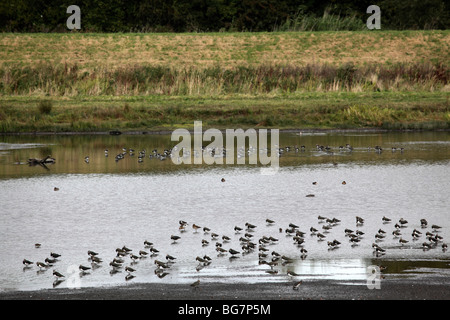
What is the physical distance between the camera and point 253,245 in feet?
46.7

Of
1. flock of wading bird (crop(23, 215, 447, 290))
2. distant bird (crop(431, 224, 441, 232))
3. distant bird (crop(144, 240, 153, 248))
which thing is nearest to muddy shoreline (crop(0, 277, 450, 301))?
flock of wading bird (crop(23, 215, 447, 290))

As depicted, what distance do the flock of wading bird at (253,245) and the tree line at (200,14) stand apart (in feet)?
226

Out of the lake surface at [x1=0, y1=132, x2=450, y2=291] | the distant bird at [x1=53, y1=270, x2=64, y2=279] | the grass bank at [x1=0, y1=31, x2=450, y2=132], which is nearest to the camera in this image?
the distant bird at [x1=53, y1=270, x2=64, y2=279]

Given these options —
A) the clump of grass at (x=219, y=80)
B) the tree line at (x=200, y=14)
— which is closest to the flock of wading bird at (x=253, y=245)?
the clump of grass at (x=219, y=80)

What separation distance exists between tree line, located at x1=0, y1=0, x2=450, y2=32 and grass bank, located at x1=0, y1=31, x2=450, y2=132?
35.6ft

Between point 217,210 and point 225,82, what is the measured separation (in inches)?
1269

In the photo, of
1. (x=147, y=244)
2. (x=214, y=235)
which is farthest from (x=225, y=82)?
(x=147, y=244)

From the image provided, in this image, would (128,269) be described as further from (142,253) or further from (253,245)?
(253,245)

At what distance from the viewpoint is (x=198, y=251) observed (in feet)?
46.6

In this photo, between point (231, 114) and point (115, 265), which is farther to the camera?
point (231, 114)

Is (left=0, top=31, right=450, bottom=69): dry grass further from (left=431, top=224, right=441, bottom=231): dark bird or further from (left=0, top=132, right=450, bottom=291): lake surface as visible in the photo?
(left=431, top=224, right=441, bottom=231): dark bird

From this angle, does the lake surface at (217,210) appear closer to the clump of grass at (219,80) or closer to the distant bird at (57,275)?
the distant bird at (57,275)

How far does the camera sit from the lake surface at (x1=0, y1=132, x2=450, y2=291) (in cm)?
1274

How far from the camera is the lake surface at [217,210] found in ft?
41.8
